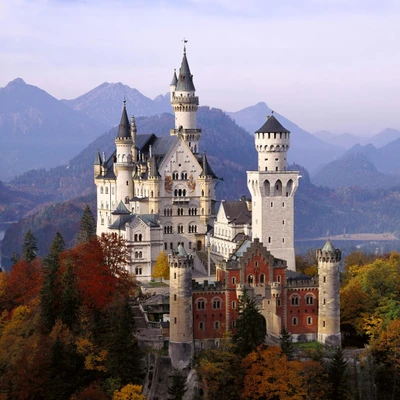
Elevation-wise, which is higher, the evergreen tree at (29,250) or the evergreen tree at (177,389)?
the evergreen tree at (29,250)

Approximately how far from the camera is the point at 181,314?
242 feet

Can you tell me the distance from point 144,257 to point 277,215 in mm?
16113

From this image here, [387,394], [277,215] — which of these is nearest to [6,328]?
[277,215]

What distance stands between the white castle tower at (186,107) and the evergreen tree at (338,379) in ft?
141

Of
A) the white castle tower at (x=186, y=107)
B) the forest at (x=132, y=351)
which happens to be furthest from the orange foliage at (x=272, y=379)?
the white castle tower at (x=186, y=107)

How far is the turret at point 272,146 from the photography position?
89625mm

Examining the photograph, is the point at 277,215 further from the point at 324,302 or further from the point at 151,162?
the point at 151,162

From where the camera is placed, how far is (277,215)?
294ft

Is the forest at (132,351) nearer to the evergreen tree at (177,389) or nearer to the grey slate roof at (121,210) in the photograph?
→ the evergreen tree at (177,389)

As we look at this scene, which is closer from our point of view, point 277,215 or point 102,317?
point 102,317

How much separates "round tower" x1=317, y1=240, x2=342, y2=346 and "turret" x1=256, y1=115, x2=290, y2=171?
49.0 ft

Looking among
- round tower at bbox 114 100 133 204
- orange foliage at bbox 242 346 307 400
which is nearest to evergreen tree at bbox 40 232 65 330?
orange foliage at bbox 242 346 307 400

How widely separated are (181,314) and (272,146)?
2184 centimetres

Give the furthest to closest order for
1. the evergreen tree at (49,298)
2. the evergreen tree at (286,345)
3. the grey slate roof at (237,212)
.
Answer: the grey slate roof at (237,212) → the evergreen tree at (49,298) → the evergreen tree at (286,345)
